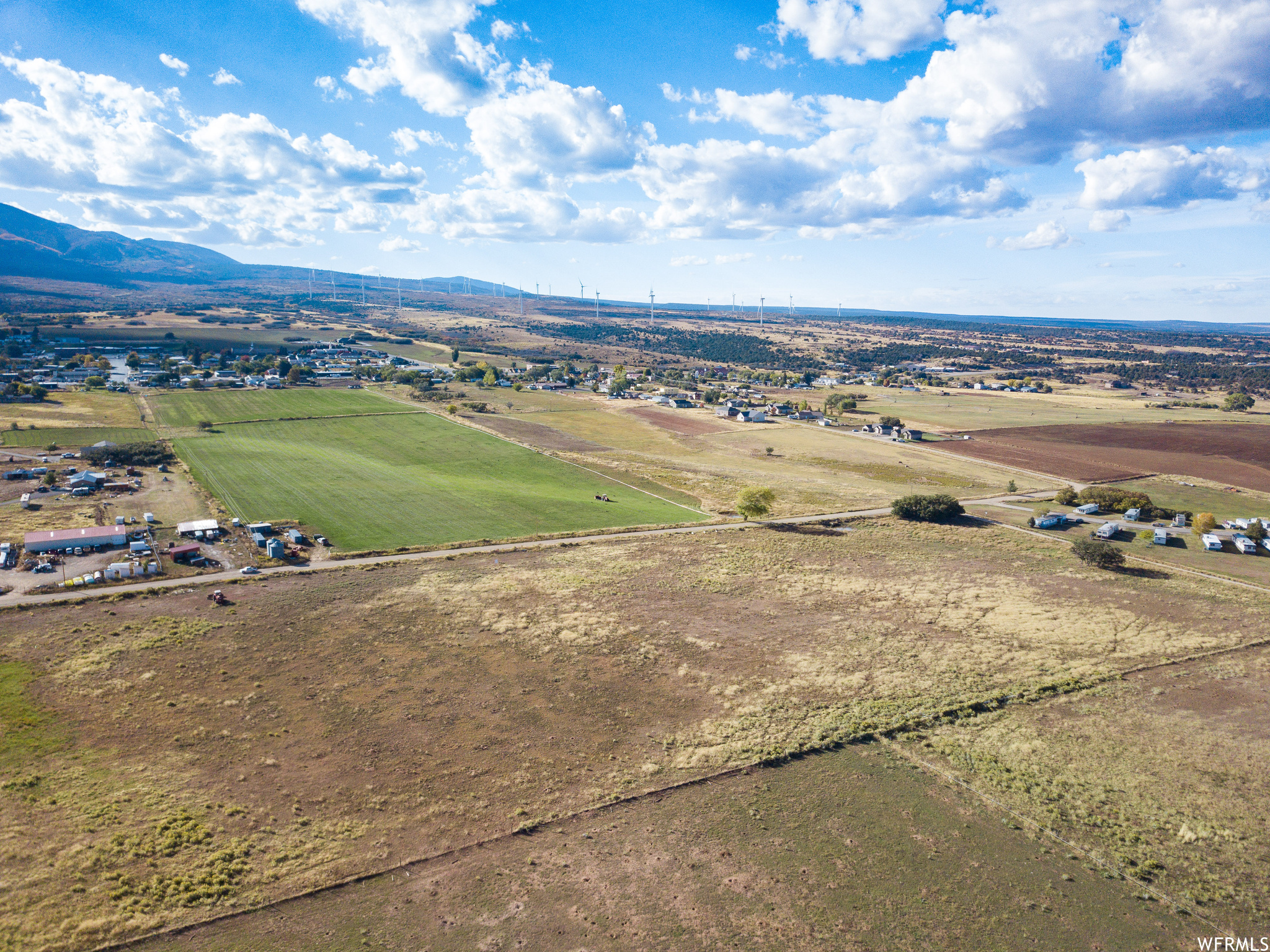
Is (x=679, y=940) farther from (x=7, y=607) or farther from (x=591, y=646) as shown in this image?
(x=7, y=607)

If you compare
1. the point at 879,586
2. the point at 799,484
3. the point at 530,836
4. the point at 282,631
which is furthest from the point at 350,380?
the point at 530,836

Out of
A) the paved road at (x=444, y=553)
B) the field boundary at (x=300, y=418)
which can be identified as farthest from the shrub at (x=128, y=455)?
the paved road at (x=444, y=553)

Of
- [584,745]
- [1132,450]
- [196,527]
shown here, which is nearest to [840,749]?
[584,745]

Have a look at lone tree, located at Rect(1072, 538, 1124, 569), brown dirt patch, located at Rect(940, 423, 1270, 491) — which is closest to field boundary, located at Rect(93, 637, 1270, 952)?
lone tree, located at Rect(1072, 538, 1124, 569)

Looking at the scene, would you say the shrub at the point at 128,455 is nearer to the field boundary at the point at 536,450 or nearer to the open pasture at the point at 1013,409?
the field boundary at the point at 536,450

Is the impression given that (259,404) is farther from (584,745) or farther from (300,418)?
(584,745)

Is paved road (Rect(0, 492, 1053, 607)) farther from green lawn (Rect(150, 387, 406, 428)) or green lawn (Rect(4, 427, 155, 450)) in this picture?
green lawn (Rect(150, 387, 406, 428))
